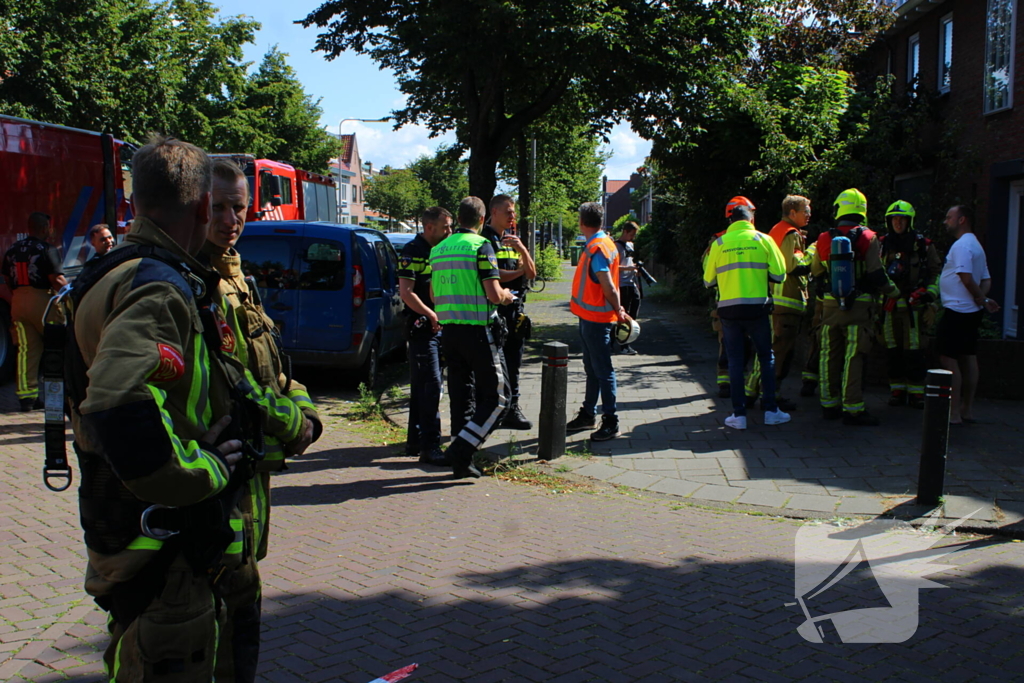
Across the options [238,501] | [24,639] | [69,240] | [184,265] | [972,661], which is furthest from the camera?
[69,240]

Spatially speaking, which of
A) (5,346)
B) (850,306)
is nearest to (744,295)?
(850,306)

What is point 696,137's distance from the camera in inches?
574

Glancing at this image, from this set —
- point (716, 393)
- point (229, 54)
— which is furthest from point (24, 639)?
point (229, 54)

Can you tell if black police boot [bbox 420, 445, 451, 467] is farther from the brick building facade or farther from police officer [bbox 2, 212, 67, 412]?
the brick building facade

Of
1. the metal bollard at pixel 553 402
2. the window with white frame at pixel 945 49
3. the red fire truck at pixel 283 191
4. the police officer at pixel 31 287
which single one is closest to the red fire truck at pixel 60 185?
the police officer at pixel 31 287

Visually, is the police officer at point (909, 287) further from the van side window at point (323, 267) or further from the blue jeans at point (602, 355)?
the van side window at point (323, 267)

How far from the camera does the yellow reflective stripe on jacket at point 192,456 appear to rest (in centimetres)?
198

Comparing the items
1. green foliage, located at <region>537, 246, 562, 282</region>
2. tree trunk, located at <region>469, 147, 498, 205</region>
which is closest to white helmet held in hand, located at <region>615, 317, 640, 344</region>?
tree trunk, located at <region>469, 147, 498, 205</region>

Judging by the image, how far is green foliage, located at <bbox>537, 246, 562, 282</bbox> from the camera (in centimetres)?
3562

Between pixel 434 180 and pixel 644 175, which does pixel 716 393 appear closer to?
pixel 644 175

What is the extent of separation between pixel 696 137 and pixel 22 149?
10010 millimetres

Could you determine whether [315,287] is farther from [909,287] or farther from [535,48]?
[909,287]

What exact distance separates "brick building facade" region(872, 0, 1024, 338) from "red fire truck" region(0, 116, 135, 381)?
463 inches

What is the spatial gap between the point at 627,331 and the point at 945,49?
1068 centimetres
